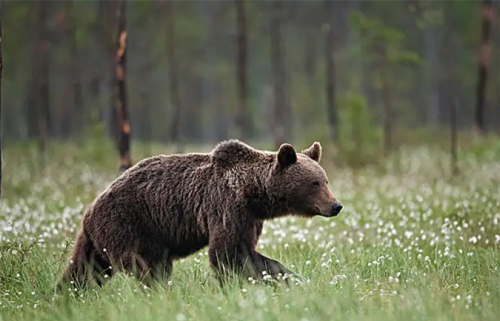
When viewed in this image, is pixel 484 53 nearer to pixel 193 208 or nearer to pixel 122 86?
pixel 122 86

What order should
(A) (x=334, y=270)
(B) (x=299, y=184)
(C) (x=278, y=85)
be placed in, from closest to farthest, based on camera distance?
1. (A) (x=334, y=270)
2. (B) (x=299, y=184)
3. (C) (x=278, y=85)

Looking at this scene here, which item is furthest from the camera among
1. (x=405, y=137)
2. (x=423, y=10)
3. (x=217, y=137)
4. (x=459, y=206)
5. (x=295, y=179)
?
(x=217, y=137)

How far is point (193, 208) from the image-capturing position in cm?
718

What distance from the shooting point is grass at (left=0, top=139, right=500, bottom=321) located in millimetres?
5297

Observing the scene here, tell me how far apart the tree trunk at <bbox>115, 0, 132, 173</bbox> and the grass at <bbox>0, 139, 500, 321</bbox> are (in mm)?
1737

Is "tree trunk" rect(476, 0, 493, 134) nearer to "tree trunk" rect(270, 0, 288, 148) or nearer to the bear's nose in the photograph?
"tree trunk" rect(270, 0, 288, 148)

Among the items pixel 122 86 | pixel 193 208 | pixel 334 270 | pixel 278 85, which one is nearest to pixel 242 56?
pixel 278 85

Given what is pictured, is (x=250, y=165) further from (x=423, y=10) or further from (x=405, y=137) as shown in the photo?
(x=405, y=137)

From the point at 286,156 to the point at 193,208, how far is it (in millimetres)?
1159

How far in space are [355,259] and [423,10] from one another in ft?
48.5

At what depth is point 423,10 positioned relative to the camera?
21.0 metres

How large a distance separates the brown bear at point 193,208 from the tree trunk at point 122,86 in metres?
6.31

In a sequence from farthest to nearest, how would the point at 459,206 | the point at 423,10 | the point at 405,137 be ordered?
the point at 405,137
the point at 423,10
the point at 459,206

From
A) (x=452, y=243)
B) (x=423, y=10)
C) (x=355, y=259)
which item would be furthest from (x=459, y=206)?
(x=423, y=10)
